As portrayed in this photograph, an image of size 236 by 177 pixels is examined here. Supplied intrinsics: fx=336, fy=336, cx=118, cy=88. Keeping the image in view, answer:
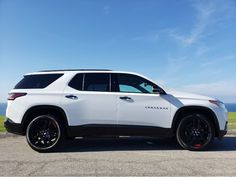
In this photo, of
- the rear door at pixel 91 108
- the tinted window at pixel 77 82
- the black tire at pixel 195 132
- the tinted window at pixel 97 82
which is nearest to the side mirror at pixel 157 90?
the black tire at pixel 195 132

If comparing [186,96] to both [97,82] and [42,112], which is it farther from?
[42,112]

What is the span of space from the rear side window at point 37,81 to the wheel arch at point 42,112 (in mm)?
509

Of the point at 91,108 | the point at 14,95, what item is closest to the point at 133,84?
the point at 91,108

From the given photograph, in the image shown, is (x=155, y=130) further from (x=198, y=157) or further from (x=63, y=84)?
(x=63, y=84)

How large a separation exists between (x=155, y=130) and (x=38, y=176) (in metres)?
3.06

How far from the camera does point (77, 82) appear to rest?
7.64 meters

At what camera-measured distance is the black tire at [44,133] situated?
7.24 metres

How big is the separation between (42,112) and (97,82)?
1.39m

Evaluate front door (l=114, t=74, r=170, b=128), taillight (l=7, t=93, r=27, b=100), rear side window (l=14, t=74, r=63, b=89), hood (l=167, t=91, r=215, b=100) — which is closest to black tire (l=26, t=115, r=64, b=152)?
taillight (l=7, t=93, r=27, b=100)

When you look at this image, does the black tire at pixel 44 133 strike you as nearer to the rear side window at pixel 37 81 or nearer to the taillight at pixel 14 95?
the taillight at pixel 14 95

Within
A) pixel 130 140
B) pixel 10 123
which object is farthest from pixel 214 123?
pixel 10 123

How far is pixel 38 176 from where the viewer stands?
17.1ft

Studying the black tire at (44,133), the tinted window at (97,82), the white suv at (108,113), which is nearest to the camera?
the black tire at (44,133)

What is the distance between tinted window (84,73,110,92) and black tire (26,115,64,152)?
105 cm
